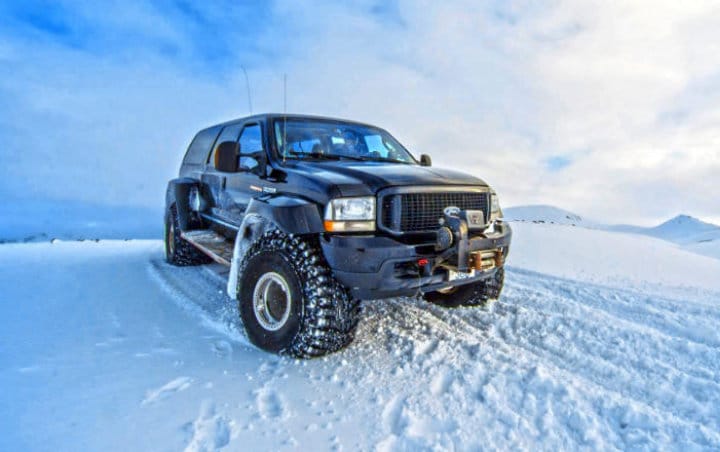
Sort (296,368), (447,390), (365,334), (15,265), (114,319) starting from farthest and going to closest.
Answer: (15,265) < (114,319) < (365,334) < (296,368) < (447,390)

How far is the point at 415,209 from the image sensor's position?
311 centimetres

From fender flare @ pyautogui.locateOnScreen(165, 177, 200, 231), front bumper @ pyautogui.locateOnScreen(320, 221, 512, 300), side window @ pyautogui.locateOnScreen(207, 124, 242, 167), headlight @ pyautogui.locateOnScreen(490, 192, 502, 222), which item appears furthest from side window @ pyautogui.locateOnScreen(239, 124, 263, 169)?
headlight @ pyautogui.locateOnScreen(490, 192, 502, 222)

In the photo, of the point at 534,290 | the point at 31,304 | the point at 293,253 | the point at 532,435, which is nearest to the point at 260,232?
the point at 293,253

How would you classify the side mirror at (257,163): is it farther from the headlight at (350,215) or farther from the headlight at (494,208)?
the headlight at (494,208)

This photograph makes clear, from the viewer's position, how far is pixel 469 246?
3.15 metres

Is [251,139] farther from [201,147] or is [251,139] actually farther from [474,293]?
[474,293]

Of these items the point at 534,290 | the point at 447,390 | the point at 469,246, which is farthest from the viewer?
the point at 534,290

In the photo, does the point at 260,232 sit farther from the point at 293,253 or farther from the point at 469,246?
the point at 469,246

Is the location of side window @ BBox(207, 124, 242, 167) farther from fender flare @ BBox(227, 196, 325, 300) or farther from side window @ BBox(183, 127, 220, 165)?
fender flare @ BBox(227, 196, 325, 300)

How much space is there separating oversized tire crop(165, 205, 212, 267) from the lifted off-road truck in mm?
2813

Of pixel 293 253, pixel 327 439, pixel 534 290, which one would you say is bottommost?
pixel 327 439

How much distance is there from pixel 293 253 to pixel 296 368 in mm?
819

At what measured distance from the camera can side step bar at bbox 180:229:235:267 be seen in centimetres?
434

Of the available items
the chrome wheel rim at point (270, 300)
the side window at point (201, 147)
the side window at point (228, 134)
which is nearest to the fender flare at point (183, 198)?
the side window at point (201, 147)
